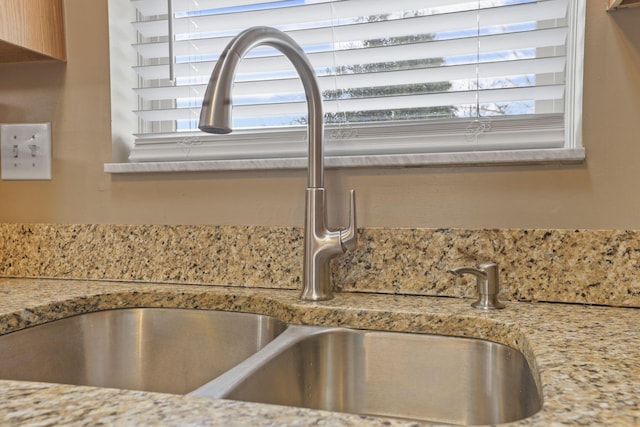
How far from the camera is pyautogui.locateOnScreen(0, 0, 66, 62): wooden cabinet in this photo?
107 cm

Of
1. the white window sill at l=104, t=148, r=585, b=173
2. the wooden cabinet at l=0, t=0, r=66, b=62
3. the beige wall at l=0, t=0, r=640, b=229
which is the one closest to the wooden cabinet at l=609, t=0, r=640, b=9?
the beige wall at l=0, t=0, r=640, b=229

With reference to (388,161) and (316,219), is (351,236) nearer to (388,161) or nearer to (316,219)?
(316,219)

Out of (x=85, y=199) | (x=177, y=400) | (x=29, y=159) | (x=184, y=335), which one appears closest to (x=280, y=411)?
(x=177, y=400)

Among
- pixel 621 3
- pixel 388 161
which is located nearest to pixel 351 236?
pixel 388 161

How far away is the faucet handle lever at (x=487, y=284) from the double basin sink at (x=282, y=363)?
9 centimetres

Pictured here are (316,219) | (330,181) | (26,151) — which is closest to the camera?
(316,219)

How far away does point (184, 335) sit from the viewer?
1007 millimetres

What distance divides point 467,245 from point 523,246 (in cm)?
10

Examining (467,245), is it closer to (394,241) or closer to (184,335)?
(394,241)

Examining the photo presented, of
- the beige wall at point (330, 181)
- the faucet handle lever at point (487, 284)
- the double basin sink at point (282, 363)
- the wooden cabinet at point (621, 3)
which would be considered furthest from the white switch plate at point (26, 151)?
the wooden cabinet at point (621, 3)

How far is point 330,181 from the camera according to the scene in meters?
1.05

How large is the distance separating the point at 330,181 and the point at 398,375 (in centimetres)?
41

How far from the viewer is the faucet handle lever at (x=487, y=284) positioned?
865 millimetres

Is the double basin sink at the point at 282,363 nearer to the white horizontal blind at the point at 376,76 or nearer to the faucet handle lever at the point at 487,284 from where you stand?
the faucet handle lever at the point at 487,284
